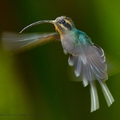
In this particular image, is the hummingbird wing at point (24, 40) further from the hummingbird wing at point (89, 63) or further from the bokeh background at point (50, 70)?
the bokeh background at point (50, 70)

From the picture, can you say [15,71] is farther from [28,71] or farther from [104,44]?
[104,44]

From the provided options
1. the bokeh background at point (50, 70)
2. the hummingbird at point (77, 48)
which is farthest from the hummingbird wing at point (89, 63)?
the bokeh background at point (50, 70)

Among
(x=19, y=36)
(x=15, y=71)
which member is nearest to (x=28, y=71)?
(x=15, y=71)

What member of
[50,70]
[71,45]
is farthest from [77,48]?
[50,70]

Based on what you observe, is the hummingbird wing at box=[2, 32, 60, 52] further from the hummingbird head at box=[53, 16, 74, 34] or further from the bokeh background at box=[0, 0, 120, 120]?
the bokeh background at box=[0, 0, 120, 120]

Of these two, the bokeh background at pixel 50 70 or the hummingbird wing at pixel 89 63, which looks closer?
the hummingbird wing at pixel 89 63

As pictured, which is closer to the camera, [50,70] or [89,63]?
[89,63]

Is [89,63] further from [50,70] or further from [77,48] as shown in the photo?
[50,70]

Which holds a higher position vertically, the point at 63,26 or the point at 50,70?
the point at 63,26
